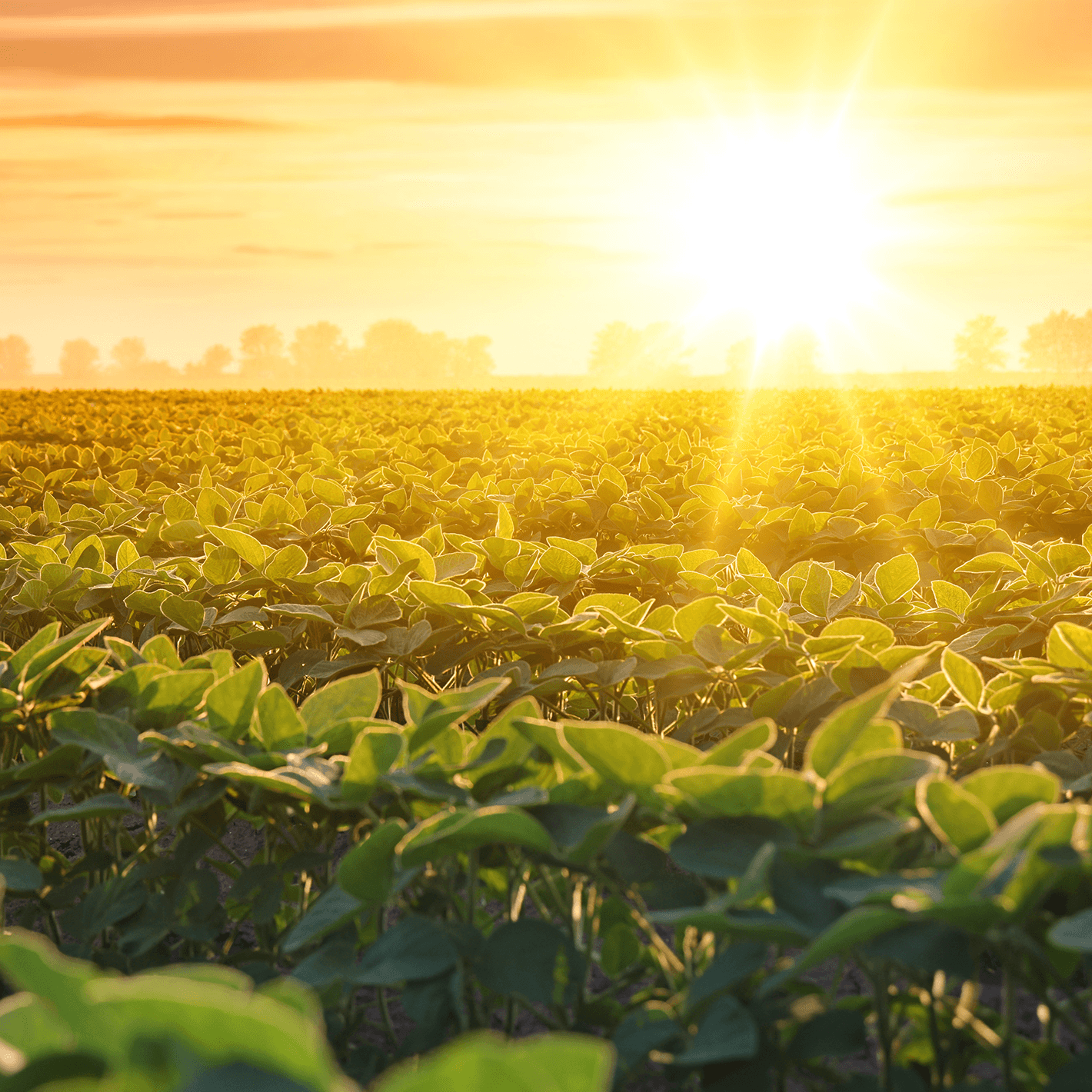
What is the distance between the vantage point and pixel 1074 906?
4.21 feet

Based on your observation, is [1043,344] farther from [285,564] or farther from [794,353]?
[285,564]

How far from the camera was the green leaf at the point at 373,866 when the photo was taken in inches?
54.1

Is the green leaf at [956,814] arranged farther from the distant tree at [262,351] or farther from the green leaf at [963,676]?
the distant tree at [262,351]

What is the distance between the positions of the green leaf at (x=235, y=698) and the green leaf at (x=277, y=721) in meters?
0.04

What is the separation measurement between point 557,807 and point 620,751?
179 millimetres

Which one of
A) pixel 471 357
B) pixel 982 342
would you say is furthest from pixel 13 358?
pixel 982 342

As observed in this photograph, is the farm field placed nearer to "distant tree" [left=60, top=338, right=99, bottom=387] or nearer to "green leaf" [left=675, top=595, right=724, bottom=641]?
"green leaf" [left=675, top=595, right=724, bottom=641]

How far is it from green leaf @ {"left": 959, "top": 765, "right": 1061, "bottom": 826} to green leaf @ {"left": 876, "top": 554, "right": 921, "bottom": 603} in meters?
1.54

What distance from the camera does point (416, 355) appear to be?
513 ft

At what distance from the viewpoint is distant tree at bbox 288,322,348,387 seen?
537 feet

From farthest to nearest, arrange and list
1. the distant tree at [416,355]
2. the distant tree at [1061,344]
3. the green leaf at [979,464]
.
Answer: the distant tree at [416,355]
the distant tree at [1061,344]
the green leaf at [979,464]

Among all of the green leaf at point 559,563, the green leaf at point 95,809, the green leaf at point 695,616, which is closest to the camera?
the green leaf at point 95,809

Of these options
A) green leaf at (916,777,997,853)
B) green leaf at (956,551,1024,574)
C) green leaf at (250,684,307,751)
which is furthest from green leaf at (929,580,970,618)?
green leaf at (250,684,307,751)

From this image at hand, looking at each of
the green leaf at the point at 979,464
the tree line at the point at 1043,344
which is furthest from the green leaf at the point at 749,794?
the tree line at the point at 1043,344
